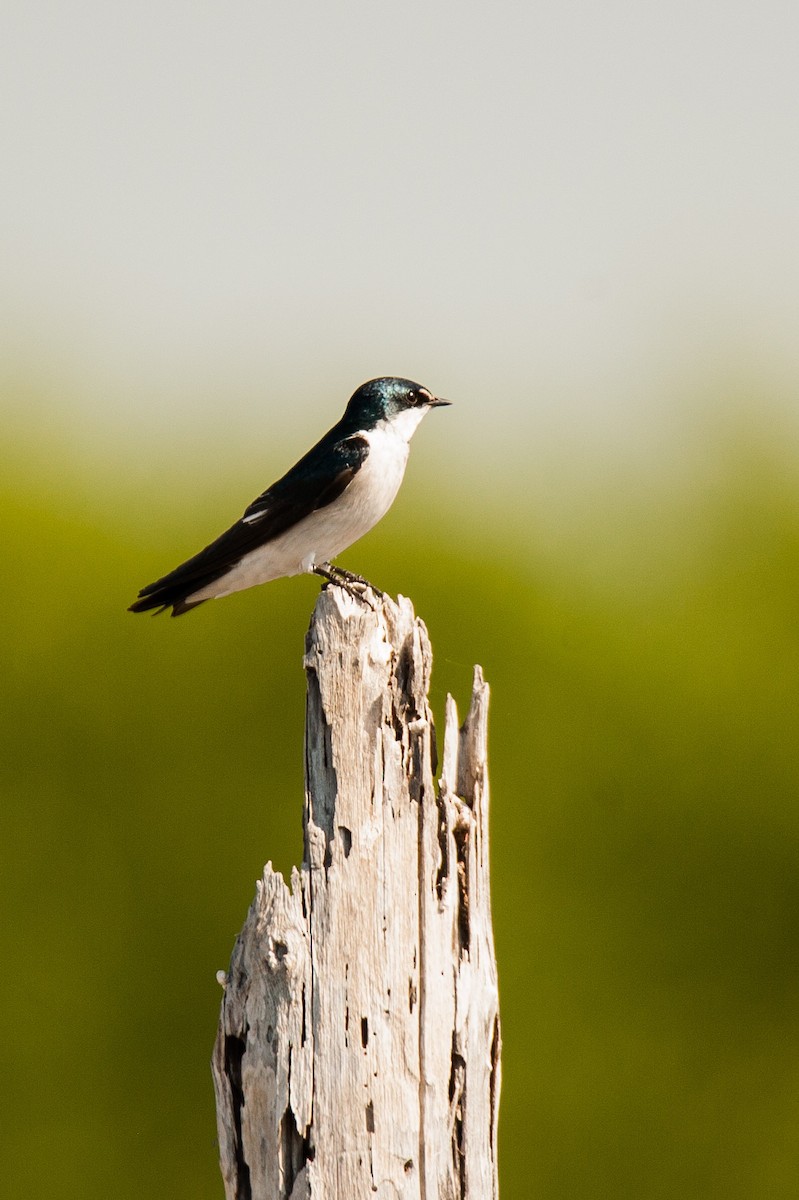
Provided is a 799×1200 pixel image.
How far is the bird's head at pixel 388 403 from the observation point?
20.0 feet

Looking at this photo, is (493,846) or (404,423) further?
(493,846)

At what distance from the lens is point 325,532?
5.77 m

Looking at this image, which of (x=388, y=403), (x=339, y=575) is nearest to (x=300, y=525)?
(x=339, y=575)

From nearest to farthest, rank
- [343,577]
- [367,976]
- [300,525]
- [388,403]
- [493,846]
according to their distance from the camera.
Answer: [367,976], [343,577], [300,525], [388,403], [493,846]

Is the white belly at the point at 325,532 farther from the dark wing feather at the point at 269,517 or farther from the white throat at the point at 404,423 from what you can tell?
the white throat at the point at 404,423

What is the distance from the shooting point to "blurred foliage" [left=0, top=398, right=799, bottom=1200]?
26.6 ft

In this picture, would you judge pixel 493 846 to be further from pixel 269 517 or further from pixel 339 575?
pixel 269 517

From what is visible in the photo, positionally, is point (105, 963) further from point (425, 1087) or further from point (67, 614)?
point (425, 1087)

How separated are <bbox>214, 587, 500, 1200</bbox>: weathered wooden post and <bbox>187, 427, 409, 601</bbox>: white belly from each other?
161 cm

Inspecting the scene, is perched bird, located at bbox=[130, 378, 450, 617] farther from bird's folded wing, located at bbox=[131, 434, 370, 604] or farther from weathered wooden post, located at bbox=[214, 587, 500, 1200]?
weathered wooden post, located at bbox=[214, 587, 500, 1200]

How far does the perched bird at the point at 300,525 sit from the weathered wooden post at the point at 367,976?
1.57 m

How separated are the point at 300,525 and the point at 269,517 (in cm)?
14

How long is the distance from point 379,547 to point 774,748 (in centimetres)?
284

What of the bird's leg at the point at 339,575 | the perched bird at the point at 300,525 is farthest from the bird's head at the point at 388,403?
the bird's leg at the point at 339,575
